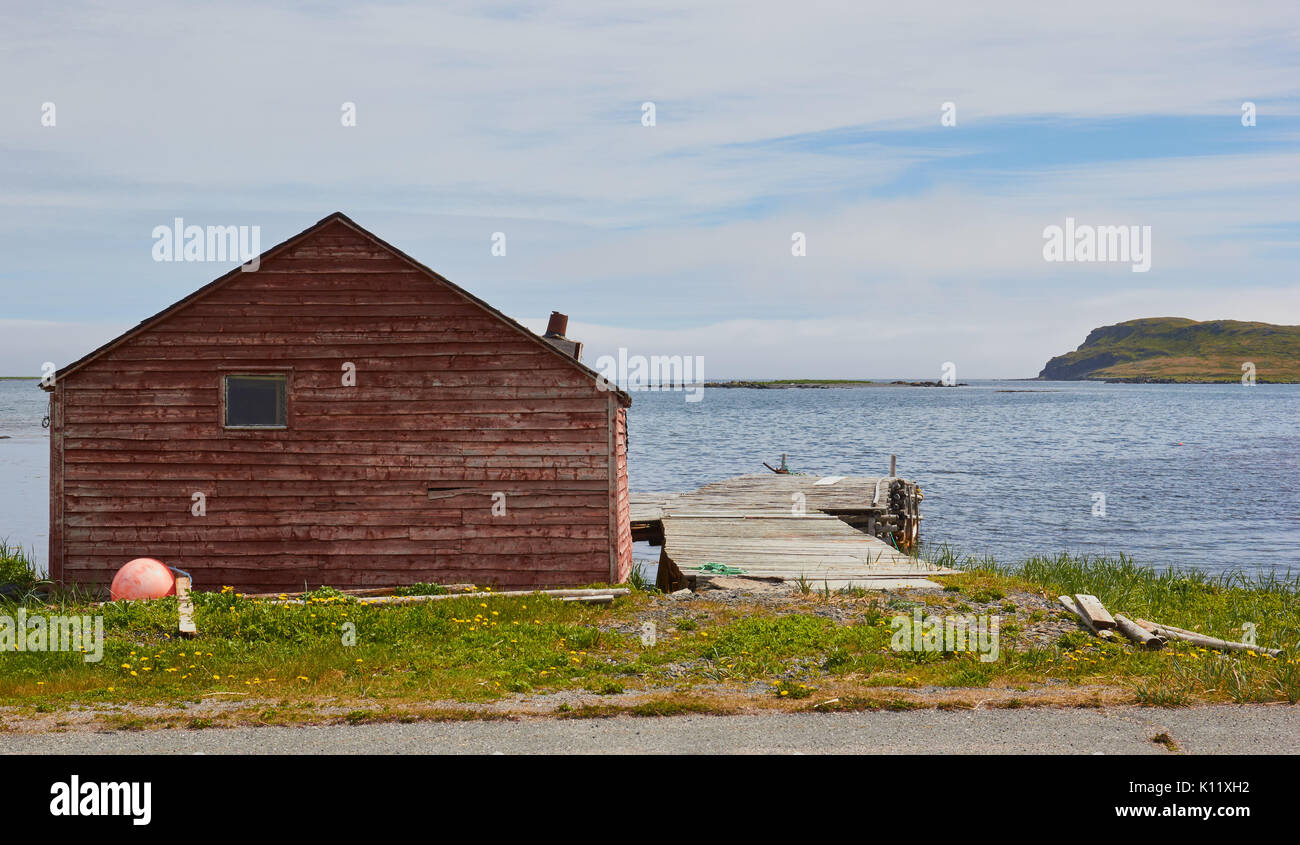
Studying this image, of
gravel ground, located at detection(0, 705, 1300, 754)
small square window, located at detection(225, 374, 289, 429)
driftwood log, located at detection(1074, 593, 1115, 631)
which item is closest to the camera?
gravel ground, located at detection(0, 705, 1300, 754)

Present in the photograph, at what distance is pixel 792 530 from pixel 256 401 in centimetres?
1310

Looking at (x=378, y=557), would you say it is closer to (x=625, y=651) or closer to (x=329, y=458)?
(x=329, y=458)

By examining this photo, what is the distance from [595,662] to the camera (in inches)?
479

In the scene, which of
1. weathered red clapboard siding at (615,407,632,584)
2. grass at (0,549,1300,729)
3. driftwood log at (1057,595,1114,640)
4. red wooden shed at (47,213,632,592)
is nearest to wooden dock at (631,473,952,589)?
weathered red clapboard siding at (615,407,632,584)

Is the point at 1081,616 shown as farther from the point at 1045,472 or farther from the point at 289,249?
the point at 1045,472

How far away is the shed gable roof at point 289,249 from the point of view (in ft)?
58.2

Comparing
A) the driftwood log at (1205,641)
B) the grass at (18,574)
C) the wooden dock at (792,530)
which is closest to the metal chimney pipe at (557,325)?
the wooden dock at (792,530)

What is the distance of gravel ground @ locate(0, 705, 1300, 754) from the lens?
8.73 meters

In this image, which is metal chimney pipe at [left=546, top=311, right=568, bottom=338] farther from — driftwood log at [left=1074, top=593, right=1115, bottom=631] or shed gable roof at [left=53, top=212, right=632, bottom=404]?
driftwood log at [left=1074, top=593, right=1115, bottom=631]

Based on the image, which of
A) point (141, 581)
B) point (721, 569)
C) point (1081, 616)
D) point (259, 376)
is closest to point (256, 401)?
point (259, 376)

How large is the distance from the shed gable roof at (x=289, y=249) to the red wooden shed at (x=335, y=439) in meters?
0.03

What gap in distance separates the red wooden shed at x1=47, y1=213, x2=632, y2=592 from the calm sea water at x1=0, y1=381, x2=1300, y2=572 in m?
14.7

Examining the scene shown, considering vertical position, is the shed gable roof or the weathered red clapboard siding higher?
the shed gable roof

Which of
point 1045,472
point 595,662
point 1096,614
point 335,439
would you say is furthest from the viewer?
point 1045,472
